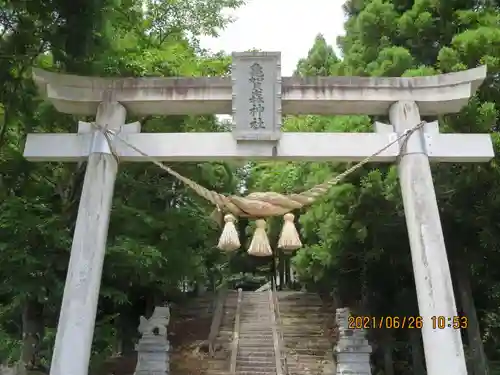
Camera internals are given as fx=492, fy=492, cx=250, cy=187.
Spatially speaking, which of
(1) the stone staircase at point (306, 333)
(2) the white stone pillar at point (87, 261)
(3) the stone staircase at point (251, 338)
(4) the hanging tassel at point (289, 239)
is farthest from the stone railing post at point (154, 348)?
(4) the hanging tassel at point (289, 239)

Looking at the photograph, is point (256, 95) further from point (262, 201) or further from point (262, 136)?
point (262, 201)

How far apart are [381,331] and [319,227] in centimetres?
312

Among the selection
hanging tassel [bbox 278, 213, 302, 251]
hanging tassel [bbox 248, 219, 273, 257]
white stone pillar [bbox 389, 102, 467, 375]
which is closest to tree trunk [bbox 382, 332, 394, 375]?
white stone pillar [bbox 389, 102, 467, 375]

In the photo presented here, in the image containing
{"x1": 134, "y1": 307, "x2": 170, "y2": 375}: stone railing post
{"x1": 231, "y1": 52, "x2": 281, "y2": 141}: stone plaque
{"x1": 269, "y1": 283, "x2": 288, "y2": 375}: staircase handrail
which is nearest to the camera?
{"x1": 231, "y1": 52, "x2": 281, "y2": 141}: stone plaque

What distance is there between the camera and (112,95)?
5.69 m

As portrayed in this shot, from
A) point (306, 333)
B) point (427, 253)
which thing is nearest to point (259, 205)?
point (427, 253)

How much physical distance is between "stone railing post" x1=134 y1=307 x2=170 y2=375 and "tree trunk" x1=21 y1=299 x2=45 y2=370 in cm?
338

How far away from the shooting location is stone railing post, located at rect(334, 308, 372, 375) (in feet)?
33.6

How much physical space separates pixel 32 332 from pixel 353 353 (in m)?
6.36

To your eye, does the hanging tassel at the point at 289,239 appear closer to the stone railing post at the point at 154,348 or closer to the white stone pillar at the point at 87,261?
the white stone pillar at the point at 87,261

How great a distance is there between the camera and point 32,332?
23.0 ft

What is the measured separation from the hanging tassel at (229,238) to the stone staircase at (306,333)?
23.2ft
